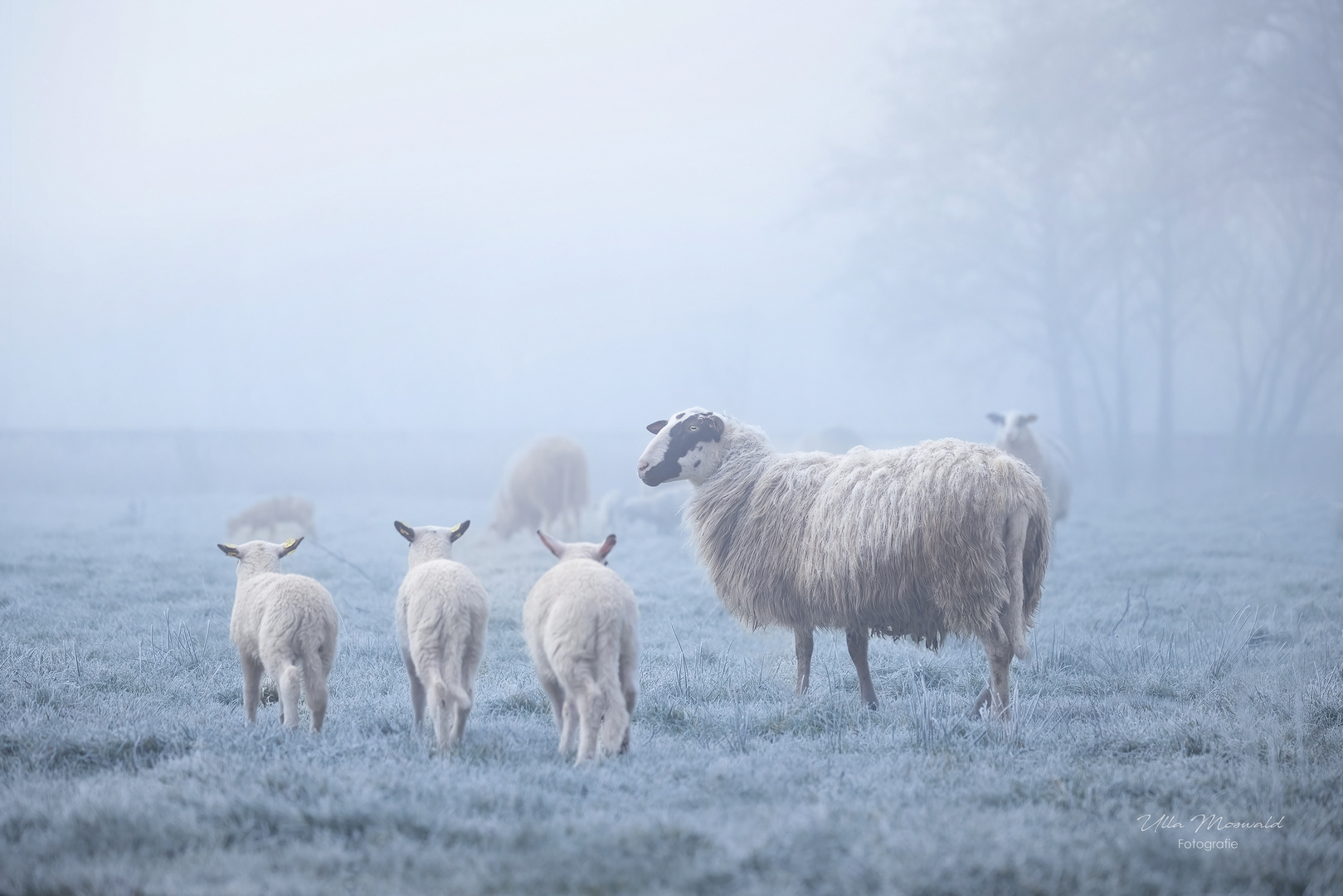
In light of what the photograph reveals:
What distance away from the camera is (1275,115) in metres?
18.8

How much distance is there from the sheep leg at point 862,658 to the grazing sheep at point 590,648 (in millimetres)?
1706

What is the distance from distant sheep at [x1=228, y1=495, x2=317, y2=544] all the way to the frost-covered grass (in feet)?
19.7

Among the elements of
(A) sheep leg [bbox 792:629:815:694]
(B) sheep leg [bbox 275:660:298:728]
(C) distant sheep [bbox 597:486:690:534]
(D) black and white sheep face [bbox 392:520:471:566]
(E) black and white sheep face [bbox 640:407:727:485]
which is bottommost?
A: (C) distant sheep [bbox 597:486:690:534]

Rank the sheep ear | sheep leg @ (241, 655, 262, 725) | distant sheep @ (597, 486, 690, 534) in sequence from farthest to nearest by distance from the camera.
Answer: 1. distant sheep @ (597, 486, 690, 534)
2. sheep leg @ (241, 655, 262, 725)
3. the sheep ear

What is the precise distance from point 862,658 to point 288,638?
3140 mm

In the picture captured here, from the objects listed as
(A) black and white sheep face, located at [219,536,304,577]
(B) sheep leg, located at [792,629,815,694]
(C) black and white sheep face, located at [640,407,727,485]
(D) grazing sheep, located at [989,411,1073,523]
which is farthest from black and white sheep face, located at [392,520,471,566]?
(D) grazing sheep, located at [989,411,1073,523]

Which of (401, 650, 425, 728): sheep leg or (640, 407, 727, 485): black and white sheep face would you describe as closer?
(401, 650, 425, 728): sheep leg

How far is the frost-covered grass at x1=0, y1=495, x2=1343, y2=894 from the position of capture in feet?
8.44

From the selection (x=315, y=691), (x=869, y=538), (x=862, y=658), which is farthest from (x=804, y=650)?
(x=315, y=691)

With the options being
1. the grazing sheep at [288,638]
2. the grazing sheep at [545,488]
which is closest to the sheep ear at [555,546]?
the grazing sheep at [288,638]

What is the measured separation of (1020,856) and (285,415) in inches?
1512

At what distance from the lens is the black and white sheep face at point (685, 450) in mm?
5359

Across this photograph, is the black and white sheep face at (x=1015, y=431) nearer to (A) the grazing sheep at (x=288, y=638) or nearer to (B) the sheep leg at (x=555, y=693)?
(B) the sheep leg at (x=555, y=693)

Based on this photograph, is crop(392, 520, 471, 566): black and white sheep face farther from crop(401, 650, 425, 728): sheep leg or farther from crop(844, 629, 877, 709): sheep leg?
crop(844, 629, 877, 709): sheep leg
